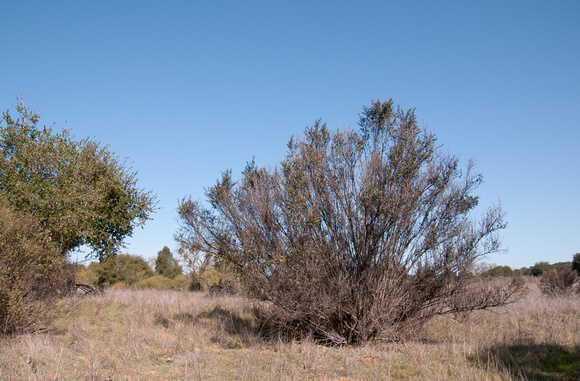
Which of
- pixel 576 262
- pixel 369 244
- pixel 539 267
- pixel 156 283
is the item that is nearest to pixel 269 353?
pixel 369 244

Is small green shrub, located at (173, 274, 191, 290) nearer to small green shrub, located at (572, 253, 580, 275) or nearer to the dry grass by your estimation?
the dry grass

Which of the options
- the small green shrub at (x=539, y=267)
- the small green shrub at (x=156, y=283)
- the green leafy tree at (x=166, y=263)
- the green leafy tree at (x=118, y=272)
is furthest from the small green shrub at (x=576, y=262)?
the green leafy tree at (x=166, y=263)

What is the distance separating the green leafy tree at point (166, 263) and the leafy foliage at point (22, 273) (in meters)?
34.7

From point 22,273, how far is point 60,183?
225 inches

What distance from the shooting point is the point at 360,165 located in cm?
955

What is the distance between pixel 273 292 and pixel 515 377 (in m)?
4.65

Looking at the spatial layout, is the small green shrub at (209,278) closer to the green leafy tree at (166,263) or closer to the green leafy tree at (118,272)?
the green leafy tree at (118,272)

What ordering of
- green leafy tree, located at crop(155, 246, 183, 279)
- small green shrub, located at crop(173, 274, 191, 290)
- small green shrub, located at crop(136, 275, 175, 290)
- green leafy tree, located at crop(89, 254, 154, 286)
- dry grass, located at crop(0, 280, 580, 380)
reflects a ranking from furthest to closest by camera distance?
green leafy tree, located at crop(155, 246, 183, 279), green leafy tree, located at crop(89, 254, 154, 286), small green shrub, located at crop(173, 274, 191, 290), small green shrub, located at crop(136, 275, 175, 290), dry grass, located at crop(0, 280, 580, 380)

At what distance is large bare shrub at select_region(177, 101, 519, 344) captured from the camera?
900 cm

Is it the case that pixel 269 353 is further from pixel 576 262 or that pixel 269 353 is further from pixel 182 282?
pixel 576 262

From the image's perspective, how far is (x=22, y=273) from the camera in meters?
9.22

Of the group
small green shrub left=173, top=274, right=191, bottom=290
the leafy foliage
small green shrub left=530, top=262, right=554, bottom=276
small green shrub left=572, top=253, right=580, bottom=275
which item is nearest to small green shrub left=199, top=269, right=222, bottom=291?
small green shrub left=173, top=274, right=191, bottom=290

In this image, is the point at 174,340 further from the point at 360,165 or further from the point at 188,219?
the point at 360,165

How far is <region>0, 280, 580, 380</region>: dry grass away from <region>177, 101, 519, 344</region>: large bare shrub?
2.49 ft
